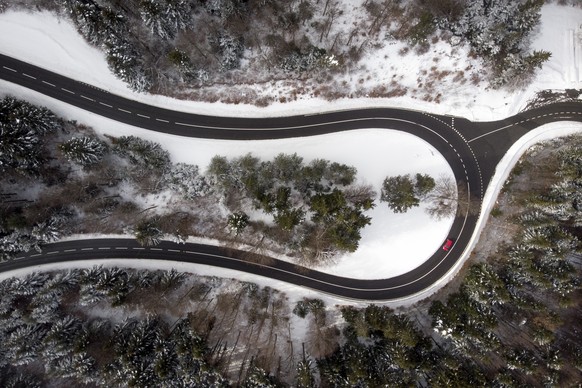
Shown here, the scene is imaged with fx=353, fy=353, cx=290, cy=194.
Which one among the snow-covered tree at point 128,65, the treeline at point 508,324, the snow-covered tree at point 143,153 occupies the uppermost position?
the snow-covered tree at point 128,65

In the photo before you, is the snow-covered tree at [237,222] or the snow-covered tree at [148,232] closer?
the snow-covered tree at [237,222]

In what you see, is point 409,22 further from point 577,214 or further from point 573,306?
point 573,306

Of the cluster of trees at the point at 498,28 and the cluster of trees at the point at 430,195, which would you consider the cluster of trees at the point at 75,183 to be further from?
the cluster of trees at the point at 498,28

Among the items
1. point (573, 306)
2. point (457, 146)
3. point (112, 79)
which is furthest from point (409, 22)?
point (573, 306)

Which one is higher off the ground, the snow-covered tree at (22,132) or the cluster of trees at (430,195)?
the cluster of trees at (430,195)

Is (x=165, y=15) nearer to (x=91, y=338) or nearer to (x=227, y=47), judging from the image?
(x=227, y=47)

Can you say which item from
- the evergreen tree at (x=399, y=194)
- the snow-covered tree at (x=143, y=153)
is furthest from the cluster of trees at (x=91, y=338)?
the evergreen tree at (x=399, y=194)

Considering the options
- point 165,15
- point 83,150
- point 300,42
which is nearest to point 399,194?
point 300,42
